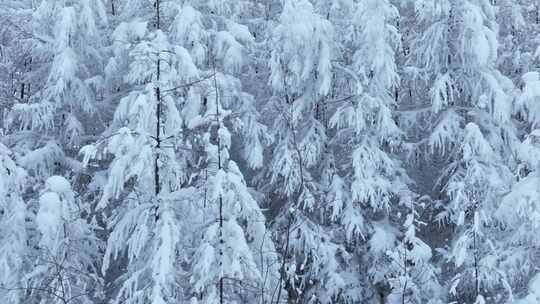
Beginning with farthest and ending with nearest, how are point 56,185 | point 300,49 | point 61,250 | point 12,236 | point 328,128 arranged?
1. point 328,128
2. point 300,49
3. point 12,236
4. point 61,250
5. point 56,185

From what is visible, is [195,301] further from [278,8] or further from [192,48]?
[278,8]

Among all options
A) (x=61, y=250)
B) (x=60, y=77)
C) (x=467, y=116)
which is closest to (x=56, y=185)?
(x=61, y=250)

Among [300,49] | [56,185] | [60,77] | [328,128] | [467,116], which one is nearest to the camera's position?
[56,185]

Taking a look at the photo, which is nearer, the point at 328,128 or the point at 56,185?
the point at 56,185

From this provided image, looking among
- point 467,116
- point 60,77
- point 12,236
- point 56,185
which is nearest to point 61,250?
point 12,236

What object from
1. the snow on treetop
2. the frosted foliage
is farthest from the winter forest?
the snow on treetop

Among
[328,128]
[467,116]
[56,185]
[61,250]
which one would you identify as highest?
[467,116]

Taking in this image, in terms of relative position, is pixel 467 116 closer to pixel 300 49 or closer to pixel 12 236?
pixel 300 49

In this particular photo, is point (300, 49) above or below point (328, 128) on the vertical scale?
above

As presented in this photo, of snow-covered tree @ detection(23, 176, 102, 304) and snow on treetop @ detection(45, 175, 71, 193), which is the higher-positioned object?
snow on treetop @ detection(45, 175, 71, 193)

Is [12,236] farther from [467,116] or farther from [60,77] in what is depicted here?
[467,116]

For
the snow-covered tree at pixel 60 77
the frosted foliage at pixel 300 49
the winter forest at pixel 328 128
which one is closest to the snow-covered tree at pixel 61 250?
the winter forest at pixel 328 128

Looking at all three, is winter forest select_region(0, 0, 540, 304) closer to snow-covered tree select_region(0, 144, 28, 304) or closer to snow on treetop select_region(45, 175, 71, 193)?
snow-covered tree select_region(0, 144, 28, 304)

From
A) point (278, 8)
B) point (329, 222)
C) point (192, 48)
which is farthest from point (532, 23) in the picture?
point (192, 48)
